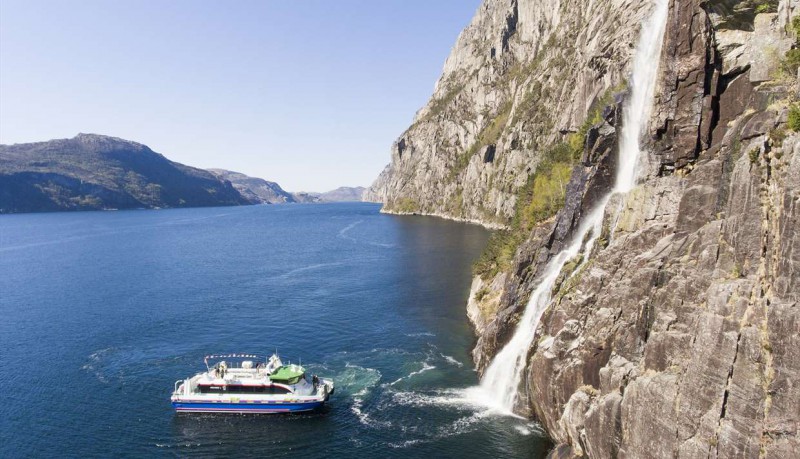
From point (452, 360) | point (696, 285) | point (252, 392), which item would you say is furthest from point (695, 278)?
point (252, 392)

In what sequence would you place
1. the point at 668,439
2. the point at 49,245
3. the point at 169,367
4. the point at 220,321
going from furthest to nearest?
the point at 49,245, the point at 220,321, the point at 169,367, the point at 668,439

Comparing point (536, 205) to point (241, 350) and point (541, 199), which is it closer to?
point (541, 199)

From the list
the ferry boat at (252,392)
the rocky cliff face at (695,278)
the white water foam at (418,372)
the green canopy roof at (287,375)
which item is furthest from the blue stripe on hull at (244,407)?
the rocky cliff face at (695,278)

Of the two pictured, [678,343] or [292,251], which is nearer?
[678,343]

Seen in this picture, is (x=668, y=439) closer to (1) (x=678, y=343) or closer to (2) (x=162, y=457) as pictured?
(1) (x=678, y=343)

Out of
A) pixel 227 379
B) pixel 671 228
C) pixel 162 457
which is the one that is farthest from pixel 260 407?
pixel 671 228

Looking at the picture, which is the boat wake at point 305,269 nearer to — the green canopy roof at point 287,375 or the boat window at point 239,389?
the green canopy roof at point 287,375
